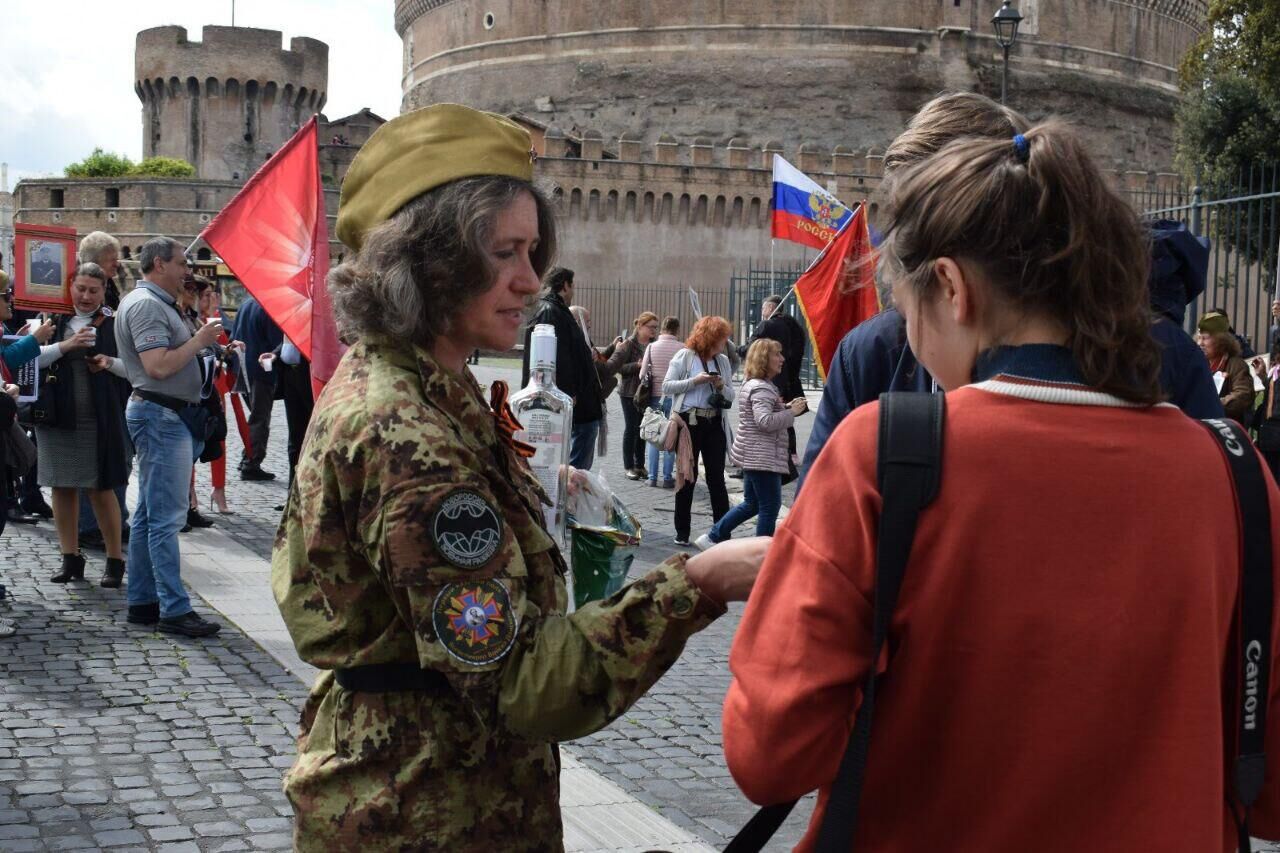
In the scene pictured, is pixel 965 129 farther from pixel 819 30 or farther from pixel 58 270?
pixel 819 30

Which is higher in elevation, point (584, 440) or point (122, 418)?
point (122, 418)

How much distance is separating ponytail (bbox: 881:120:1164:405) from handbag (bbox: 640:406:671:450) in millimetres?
7976

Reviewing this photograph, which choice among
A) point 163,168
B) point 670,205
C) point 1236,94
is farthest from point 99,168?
point 1236,94

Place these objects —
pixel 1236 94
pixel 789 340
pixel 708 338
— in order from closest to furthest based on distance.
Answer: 1. pixel 708 338
2. pixel 789 340
3. pixel 1236 94

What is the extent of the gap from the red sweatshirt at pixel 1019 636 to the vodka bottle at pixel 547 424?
80 centimetres

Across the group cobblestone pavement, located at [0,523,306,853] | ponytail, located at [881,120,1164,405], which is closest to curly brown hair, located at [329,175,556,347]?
ponytail, located at [881,120,1164,405]

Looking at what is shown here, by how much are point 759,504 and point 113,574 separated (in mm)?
3410

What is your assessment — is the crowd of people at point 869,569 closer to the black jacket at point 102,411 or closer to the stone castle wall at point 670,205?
the black jacket at point 102,411

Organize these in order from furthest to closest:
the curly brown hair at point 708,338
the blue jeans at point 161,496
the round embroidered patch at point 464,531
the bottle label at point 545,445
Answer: the curly brown hair at point 708,338, the blue jeans at point 161,496, the bottle label at point 545,445, the round embroidered patch at point 464,531

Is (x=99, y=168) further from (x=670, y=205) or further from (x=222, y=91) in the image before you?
(x=670, y=205)

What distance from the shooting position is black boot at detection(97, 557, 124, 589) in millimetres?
6504

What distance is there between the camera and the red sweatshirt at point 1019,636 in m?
1.26

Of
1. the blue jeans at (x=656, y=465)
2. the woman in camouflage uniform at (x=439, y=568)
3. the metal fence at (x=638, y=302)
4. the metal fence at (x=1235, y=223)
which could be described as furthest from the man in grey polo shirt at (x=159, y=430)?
the metal fence at (x=638, y=302)

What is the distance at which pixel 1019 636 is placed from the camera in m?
1.27
